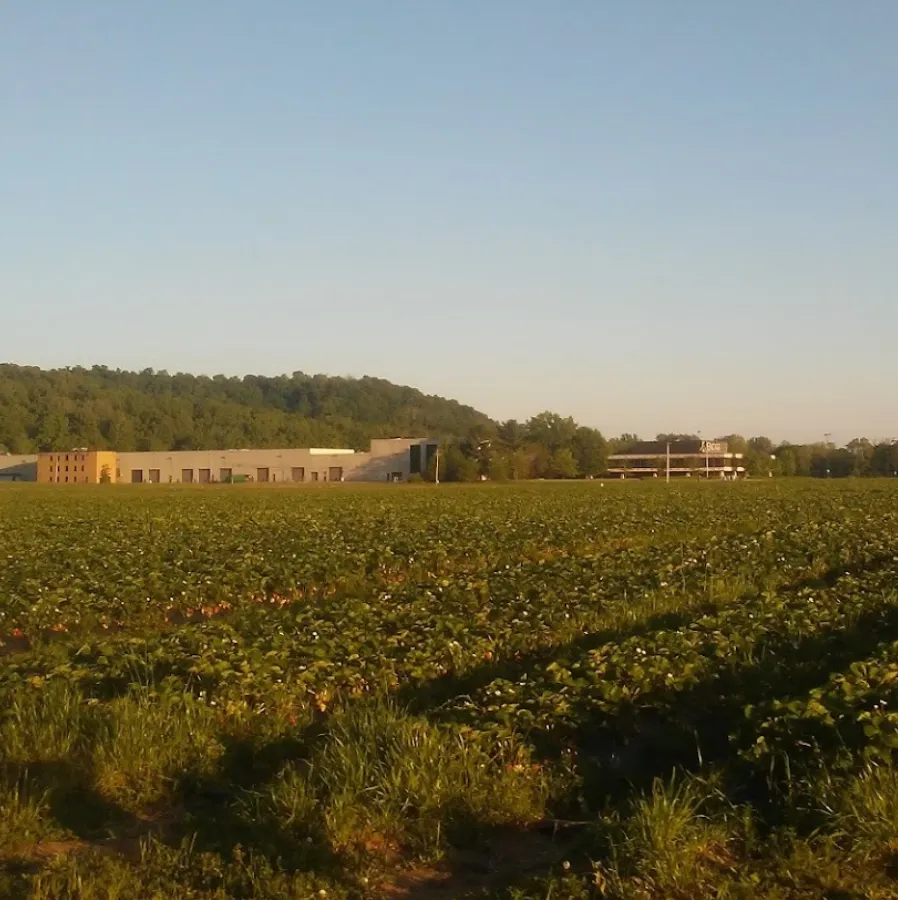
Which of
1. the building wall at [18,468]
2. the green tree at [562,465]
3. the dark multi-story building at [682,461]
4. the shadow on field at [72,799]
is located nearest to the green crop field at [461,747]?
the shadow on field at [72,799]

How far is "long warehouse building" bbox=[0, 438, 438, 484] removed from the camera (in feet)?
417

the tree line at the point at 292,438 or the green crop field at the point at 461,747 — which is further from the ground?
the tree line at the point at 292,438

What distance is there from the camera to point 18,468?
452 feet

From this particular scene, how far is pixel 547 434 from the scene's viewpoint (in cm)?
14925

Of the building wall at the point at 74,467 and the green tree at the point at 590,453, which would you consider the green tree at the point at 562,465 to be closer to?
the green tree at the point at 590,453

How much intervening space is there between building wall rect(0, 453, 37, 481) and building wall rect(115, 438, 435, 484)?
1331cm

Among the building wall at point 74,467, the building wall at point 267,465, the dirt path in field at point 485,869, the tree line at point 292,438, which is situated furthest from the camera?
the tree line at point 292,438

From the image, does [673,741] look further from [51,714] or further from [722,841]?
[51,714]

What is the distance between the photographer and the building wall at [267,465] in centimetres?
12775

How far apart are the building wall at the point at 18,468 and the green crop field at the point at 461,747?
13109 centimetres

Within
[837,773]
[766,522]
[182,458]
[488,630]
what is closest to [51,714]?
[488,630]

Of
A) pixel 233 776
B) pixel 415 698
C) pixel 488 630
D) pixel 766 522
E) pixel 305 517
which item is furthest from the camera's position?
pixel 305 517

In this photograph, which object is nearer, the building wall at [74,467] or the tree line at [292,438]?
the building wall at [74,467]

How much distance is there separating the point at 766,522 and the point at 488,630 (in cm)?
2340
